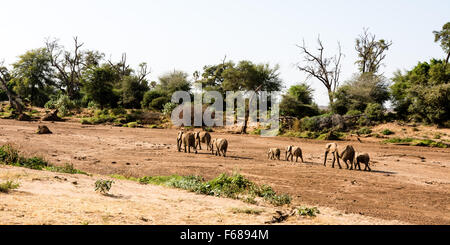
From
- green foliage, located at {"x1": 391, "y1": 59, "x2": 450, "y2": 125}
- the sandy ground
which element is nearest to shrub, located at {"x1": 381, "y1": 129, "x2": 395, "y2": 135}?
green foliage, located at {"x1": 391, "y1": 59, "x2": 450, "y2": 125}

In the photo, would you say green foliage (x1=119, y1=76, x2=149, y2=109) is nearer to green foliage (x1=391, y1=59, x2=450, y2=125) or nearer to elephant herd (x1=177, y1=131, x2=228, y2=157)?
elephant herd (x1=177, y1=131, x2=228, y2=157)

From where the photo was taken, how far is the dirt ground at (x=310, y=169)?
9.79 meters

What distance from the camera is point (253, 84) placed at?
42.3 meters

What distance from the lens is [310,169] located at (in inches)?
606

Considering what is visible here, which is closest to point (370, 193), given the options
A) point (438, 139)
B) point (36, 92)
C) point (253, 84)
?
point (438, 139)

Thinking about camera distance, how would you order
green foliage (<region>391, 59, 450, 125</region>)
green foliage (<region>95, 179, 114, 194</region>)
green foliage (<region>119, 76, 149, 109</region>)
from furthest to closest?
green foliage (<region>119, 76, 149, 109</region>), green foliage (<region>391, 59, 450, 125</region>), green foliage (<region>95, 179, 114, 194</region>)

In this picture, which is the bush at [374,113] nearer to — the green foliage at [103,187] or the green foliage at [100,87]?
the green foliage at [103,187]

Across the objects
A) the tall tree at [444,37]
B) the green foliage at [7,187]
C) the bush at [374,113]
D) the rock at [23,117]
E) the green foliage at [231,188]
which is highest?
the tall tree at [444,37]

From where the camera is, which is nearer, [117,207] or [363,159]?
[117,207]

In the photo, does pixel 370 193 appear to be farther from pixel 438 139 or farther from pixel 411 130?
pixel 411 130

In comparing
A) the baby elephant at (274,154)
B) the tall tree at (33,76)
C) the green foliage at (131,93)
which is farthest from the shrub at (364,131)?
the tall tree at (33,76)

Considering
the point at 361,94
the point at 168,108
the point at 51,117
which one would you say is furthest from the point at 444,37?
the point at 51,117

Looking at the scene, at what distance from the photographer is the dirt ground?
9.79m

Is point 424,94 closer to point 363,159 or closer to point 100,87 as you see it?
point 363,159
